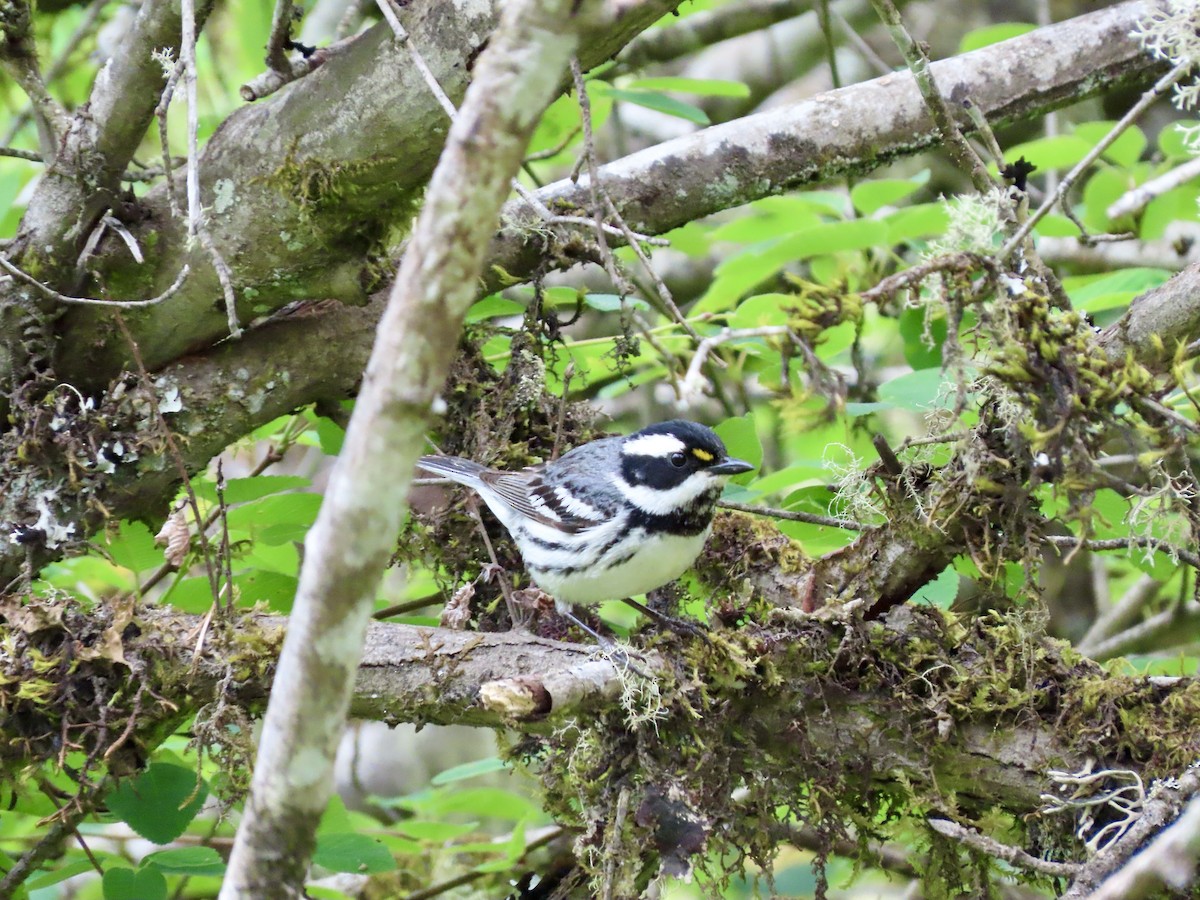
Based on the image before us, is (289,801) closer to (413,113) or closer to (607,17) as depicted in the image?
(607,17)

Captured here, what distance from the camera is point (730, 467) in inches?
121

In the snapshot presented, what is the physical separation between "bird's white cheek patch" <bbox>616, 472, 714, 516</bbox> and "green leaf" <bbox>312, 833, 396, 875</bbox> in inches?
44.8

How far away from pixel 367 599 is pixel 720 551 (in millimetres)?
1912

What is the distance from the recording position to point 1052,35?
346 cm

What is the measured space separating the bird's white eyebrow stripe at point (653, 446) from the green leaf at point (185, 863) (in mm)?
1581

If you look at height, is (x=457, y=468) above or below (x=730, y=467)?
above

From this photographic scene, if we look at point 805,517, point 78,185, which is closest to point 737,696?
point 805,517

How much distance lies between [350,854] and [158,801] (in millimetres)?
500

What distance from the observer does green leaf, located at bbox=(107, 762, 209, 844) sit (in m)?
2.73

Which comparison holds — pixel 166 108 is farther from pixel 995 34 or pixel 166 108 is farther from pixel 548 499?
pixel 995 34

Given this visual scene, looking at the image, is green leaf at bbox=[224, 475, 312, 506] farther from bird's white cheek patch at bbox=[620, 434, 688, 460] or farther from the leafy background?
bird's white cheek patch at bbox=[620, 434, 688, 460]

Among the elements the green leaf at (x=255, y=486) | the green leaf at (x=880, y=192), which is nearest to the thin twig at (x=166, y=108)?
the green leaf at (x=255, y=486)

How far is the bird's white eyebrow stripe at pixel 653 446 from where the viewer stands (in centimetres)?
329

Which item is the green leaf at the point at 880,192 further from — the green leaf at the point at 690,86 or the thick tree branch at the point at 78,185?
the thick tree branch at the point at 78,185
